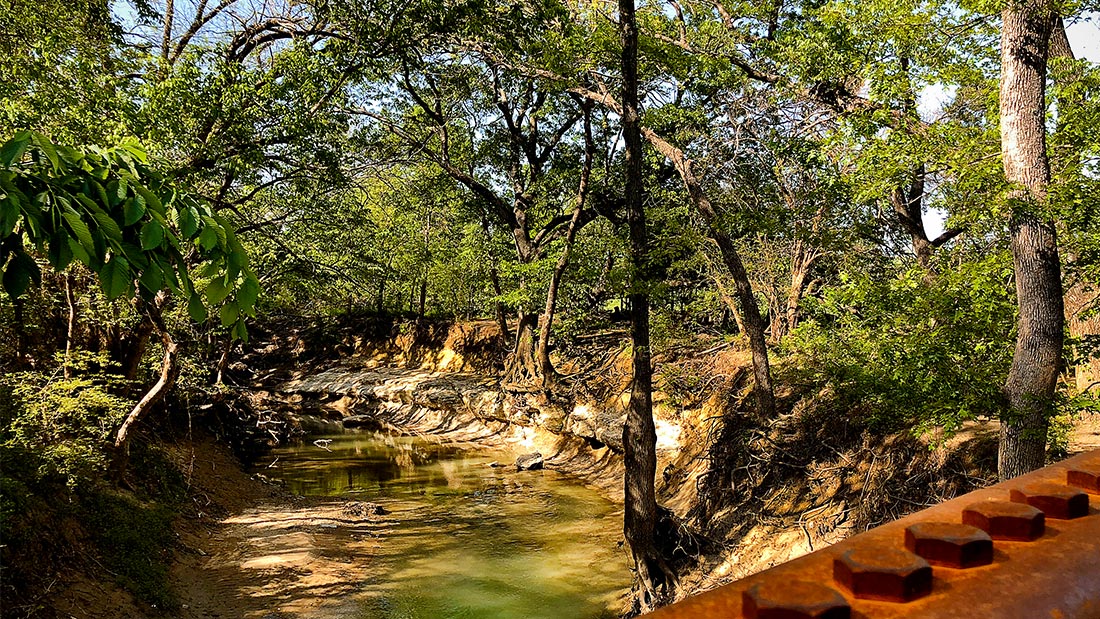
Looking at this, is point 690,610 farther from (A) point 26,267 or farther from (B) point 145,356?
(B) point 145,356

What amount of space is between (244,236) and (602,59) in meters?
8.08

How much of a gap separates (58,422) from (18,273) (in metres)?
8.71

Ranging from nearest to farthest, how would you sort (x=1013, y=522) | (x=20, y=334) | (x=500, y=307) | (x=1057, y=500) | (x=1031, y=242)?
(x=1013, y=522) → (x=1057, y=500) → (x=1031, y=242) → (x=20, y=334) → (x=500, y=307)

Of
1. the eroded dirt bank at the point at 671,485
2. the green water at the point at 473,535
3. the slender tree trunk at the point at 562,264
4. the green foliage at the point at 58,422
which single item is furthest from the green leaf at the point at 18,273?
the slender tree trunk at the point at 562,264

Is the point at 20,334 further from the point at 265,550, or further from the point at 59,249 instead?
the point at 59,249

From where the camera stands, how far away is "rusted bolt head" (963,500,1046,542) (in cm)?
106

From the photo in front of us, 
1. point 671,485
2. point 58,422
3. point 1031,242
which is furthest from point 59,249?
point 671,485

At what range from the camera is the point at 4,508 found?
595 cm

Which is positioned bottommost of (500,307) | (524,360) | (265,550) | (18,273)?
(265,550)

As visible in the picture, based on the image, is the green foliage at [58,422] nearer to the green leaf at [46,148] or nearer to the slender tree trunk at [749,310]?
the green leaf at [46,148]

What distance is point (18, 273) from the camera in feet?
5.03

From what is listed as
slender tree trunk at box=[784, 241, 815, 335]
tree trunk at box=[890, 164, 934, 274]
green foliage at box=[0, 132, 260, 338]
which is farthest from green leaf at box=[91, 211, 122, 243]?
slender tree trunk at box=[784, 241, 815, 335]

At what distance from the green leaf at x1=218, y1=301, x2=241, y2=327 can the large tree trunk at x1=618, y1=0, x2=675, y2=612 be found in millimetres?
6762

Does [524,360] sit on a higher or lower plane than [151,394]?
lower
